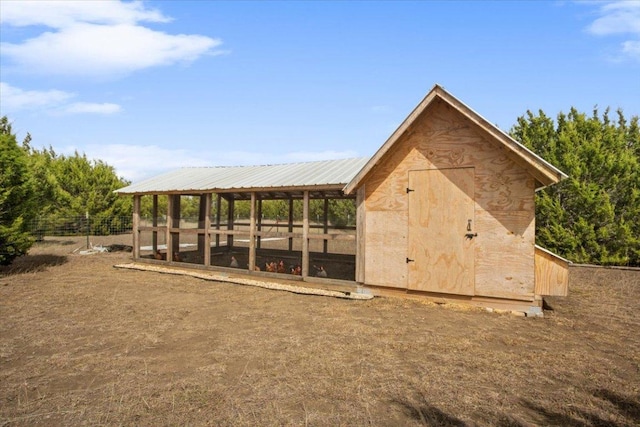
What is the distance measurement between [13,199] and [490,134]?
15466 millimetres

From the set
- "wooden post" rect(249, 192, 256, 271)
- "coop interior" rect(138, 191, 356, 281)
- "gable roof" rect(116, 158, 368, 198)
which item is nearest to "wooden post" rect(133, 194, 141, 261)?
"coop interior" rect(138, 191, 356, 281)

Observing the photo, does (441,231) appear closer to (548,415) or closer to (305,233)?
(305,233)

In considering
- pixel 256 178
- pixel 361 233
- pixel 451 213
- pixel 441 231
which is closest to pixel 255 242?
pixel 256 178

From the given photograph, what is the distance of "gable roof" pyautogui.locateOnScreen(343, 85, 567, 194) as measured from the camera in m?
8.23

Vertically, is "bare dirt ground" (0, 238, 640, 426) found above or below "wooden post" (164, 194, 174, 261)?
below

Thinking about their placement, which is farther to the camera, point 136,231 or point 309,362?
point 136,231

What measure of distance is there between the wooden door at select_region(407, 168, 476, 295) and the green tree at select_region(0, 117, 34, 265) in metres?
13.3

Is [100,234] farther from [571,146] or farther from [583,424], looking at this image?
[583,424]

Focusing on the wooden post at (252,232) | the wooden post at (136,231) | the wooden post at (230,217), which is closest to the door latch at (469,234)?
the wooden post at (252,232)

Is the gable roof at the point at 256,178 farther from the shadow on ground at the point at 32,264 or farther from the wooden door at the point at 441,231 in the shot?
the shadow on ground at the point at 32,264

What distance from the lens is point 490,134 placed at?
880 cm

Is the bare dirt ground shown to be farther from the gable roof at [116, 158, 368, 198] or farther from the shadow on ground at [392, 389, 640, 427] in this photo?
the gable roof at [116, 158, 368, 198]

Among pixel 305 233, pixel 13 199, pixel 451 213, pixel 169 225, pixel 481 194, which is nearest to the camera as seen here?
pixel 481 194

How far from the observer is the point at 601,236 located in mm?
16812
